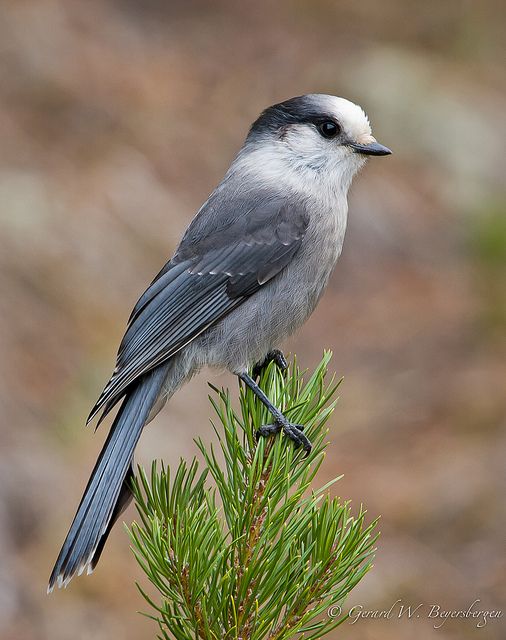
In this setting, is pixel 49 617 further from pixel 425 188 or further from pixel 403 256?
pixel 425 188

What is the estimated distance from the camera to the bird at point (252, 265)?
2.95 m

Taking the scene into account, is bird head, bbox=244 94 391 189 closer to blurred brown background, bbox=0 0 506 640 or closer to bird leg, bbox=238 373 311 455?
blurred brown background, bbox=0 0 506 640

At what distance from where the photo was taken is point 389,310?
6.34 m

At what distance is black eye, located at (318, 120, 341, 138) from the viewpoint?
3210 millimetres

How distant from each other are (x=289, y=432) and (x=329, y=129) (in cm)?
140

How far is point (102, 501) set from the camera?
2.46m

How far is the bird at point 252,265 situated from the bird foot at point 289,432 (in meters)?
0.61

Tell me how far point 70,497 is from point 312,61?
17.7ft

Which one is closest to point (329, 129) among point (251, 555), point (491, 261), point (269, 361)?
point (269, 361)

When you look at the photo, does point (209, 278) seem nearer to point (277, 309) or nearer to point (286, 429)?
point (277, 309)

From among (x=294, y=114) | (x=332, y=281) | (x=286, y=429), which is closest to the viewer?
(x=286, y=429)

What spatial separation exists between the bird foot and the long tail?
0.49m

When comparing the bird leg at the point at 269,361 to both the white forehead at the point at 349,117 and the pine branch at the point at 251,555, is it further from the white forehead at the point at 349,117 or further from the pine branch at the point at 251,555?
the pine branch at the point at 251,555

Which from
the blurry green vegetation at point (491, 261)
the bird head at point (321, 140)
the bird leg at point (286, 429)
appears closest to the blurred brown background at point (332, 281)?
the blurry green vegetation at point (491, 261)
